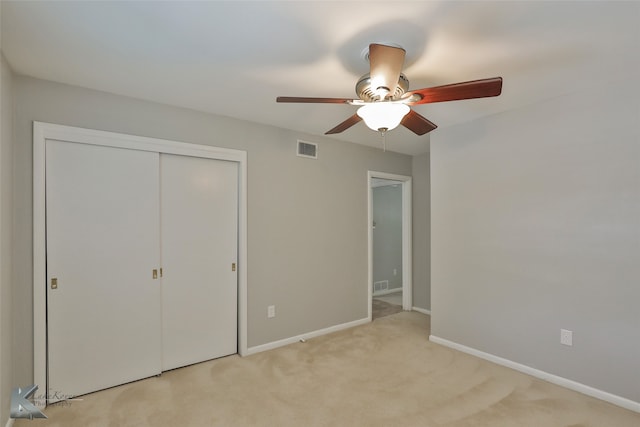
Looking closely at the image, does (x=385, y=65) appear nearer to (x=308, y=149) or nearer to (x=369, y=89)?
(x=369, y=89)

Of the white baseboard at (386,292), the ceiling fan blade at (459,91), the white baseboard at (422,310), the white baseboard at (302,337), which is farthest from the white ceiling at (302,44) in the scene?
the white baseboard at (386,292)

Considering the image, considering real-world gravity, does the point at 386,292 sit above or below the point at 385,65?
below

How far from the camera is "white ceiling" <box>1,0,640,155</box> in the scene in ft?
5.06

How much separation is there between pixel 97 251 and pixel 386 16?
2.59 metres

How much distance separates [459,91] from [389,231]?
4.71 m

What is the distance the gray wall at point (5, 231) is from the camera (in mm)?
1889

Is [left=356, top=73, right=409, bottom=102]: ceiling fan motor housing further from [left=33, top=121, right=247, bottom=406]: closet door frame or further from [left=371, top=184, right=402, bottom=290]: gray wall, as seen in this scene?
[left=371, top=184, right=402, bottom=290]: gray wall

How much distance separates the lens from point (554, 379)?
2.60 metres

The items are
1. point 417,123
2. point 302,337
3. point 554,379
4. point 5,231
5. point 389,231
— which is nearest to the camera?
point 5,231

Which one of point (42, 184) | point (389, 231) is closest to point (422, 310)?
point (389, 231)

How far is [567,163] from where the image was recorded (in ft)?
8.42

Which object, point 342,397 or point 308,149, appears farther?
point 308,149

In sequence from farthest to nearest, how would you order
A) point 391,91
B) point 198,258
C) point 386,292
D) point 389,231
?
point 389,231
point 386,292
point 198,258
point 391,91

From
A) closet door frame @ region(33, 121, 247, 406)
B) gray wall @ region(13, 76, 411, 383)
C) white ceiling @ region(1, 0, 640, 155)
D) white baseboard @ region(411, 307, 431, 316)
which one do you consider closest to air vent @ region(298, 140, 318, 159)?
gray wall @ region(13, 76, 411, 383)
